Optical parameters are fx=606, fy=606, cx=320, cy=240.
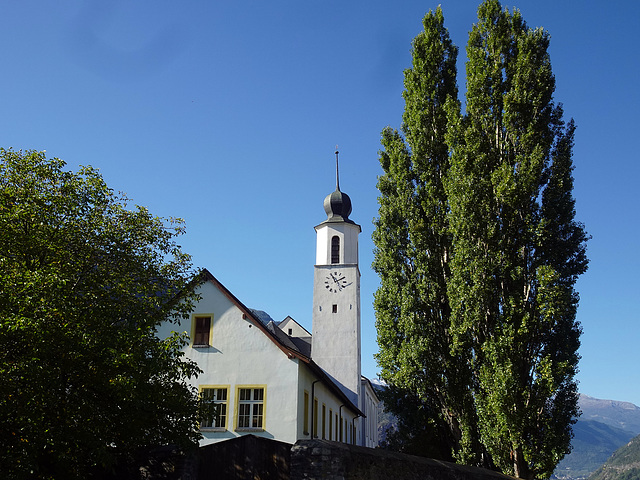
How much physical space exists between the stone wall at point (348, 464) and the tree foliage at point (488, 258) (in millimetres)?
5919

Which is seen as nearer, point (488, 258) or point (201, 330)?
point (488, 258)

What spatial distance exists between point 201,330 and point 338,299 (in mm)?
15686

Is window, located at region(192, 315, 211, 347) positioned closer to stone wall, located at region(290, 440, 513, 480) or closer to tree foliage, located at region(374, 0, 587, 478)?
tree foliage, located at region(374, 0, 587, 478)

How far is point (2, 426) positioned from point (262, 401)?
1136cm

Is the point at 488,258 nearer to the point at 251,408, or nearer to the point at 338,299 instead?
the point at 251,408

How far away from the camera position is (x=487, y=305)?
19.1 metres

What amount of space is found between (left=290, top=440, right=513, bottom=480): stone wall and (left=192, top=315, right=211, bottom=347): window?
36.4ft

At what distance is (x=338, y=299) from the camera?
123 ft

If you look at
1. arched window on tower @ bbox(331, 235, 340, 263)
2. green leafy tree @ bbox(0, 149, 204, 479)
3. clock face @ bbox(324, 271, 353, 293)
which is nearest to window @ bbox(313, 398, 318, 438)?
green leafy tree @ bbox(0, 149, 204, 479)

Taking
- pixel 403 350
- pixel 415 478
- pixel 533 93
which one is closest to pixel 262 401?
pixel 403 350

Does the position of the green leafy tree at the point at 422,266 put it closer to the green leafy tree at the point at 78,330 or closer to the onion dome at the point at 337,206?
the green leafy tree at the point at 78,330

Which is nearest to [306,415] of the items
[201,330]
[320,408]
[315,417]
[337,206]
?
[315,417]

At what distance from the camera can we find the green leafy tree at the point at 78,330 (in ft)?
35.8

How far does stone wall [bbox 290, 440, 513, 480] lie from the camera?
38.6 feet
